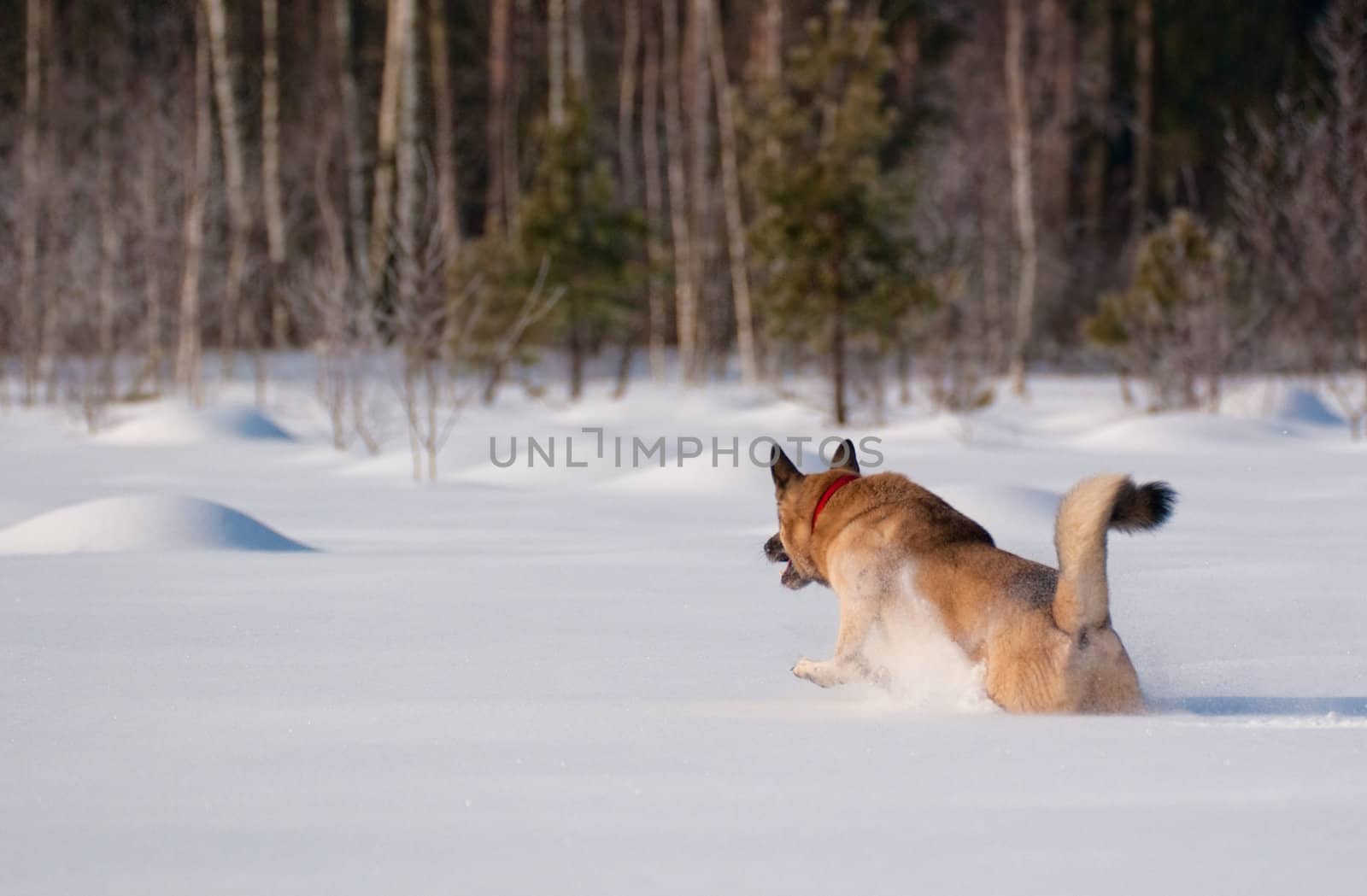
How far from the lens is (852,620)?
486cm

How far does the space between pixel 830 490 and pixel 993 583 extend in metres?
0.90

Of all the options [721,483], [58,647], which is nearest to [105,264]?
[721,483]

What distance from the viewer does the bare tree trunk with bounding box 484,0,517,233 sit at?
2844 centimetres

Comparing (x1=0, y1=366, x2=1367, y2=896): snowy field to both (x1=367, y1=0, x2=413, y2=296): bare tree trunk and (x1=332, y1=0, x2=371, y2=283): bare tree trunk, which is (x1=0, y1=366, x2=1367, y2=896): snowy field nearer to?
(x1=367, y1=0, x2=413, y2=296): bare tree trunk

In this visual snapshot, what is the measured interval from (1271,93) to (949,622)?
111 ft

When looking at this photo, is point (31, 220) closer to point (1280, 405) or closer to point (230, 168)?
point (230, 168)

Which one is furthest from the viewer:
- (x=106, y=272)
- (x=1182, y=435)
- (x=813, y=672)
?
(x=106, y=272)

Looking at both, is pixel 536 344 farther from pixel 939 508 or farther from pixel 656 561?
pixel 939 508

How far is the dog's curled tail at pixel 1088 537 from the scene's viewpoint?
415 cm

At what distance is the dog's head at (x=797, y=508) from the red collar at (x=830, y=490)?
0.01 meters

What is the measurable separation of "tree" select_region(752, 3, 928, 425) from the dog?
558 inches

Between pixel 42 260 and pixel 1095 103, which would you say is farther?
pixel 1095 103

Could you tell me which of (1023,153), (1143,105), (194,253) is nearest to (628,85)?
(1143,105)

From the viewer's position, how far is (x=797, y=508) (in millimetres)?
5445
